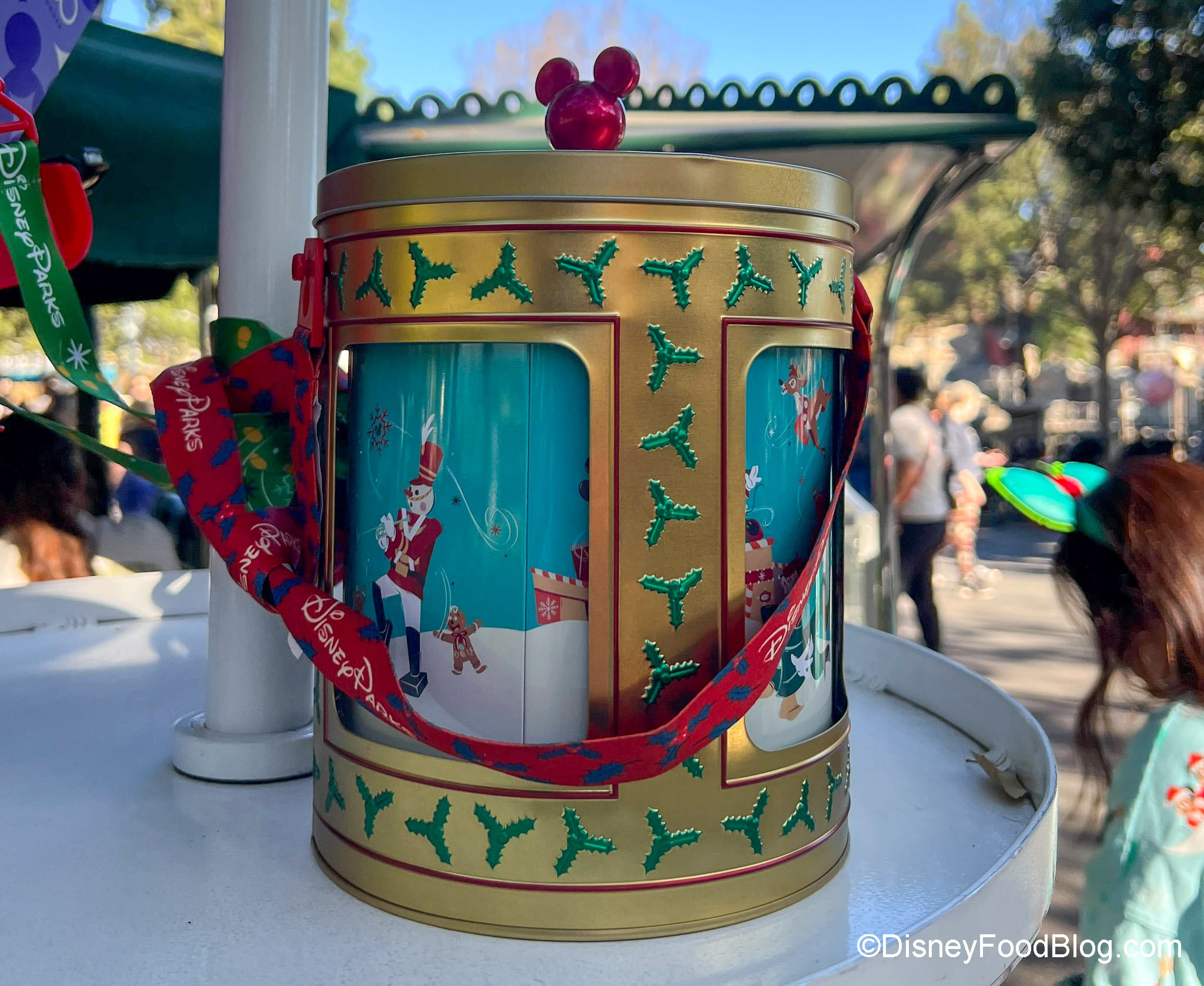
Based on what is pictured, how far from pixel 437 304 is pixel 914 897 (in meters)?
0.97

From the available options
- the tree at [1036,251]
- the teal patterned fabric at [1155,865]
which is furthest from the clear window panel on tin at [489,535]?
the tree at [1036,251]

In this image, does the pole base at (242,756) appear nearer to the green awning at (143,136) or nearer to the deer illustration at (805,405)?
the deer illustration at (805,405)

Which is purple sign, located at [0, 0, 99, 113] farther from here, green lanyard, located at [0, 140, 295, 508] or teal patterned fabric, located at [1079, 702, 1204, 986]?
teal patterned fabric, located at [1079, 702, 1204, 986]

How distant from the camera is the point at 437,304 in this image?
1355 millimetres

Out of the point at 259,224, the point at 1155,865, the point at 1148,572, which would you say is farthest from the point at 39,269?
the point at 1155,865

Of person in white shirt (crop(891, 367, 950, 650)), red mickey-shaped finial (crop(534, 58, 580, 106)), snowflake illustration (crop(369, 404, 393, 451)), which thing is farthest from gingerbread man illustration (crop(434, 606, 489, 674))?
person in white shirt (crop(891, 367, 950, 650))

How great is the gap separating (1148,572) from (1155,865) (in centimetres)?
40

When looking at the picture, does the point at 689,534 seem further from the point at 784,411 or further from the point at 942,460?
the point at 942,460

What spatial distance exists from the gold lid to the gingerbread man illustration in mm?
501

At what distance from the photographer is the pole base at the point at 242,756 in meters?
1.86

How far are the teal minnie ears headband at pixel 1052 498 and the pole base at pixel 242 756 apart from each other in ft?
3.89

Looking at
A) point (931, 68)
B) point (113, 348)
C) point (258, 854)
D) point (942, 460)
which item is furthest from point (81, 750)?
point (931, 68)

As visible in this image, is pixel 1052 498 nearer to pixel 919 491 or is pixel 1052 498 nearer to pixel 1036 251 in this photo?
pixel 919 491

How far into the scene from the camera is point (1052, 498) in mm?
1666
